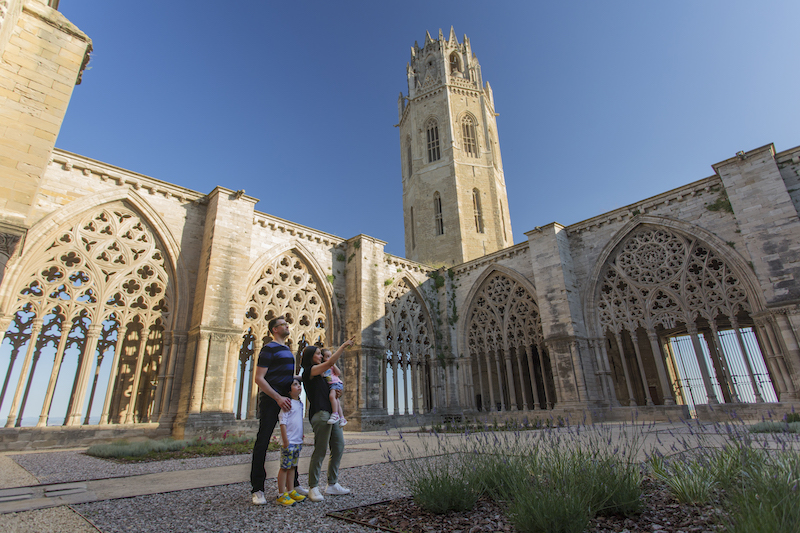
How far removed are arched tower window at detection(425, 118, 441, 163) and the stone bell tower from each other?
2.6 inches

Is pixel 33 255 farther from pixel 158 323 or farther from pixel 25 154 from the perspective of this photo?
pixel 25 154

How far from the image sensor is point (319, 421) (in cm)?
364

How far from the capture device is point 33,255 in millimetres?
9992

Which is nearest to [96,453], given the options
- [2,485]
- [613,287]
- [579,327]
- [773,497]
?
[2,485]

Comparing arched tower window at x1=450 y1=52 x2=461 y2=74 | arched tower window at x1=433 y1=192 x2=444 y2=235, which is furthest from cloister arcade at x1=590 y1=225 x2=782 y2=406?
arched tower window at x1=450 y1=52 x2=461 y2=74

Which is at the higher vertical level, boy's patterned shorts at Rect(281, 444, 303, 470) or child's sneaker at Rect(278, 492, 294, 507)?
boy's patterned shorts at Rect(281, 444, 303, 470)

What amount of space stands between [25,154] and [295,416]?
5.83m

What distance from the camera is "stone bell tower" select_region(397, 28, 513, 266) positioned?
79.7ft

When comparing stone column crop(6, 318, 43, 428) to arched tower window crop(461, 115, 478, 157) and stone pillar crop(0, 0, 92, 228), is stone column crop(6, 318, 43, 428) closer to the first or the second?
stone pillar crop(0, 0, 92, 228)

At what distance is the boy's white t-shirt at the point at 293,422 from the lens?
3402mm

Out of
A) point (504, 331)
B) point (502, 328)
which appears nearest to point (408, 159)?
point (502, 328)

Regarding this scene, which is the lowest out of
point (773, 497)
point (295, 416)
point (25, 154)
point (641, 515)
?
point (641, 515)

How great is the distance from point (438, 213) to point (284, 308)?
13.5m

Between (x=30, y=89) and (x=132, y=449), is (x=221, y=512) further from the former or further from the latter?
(x=30, y=89)
